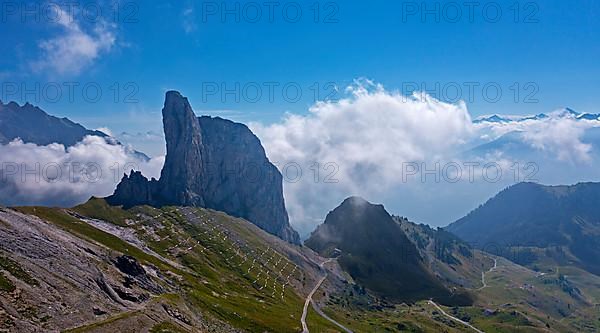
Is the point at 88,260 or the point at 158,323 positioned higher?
the point at 88,260

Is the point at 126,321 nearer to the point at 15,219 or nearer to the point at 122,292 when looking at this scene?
the point at 122,292

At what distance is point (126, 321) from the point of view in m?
103

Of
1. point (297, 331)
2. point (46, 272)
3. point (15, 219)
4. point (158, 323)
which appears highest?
point (15, 219)

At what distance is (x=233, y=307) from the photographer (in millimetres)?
188375

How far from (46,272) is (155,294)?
134ft

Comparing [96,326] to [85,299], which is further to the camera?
[85,299]

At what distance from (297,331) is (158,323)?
89.5 metres

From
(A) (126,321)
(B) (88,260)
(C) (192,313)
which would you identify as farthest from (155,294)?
(A) (126,321)

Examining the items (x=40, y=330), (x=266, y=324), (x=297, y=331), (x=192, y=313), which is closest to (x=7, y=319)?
(x=40, y=330)

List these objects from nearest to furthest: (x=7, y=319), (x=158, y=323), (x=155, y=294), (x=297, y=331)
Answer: (x=7, y=319)
(x=158, y=323)
(x=155, y=294)
(x=297, y=331)

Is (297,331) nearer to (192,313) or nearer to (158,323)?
(192,313)

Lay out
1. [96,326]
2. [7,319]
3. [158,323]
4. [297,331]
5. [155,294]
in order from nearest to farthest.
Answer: [7,319] → [96,326] → [158,323] → [155,294] → [297,331]

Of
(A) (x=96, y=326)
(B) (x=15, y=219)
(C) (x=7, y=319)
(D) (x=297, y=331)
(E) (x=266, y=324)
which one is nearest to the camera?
(C) (x=7, y=319)

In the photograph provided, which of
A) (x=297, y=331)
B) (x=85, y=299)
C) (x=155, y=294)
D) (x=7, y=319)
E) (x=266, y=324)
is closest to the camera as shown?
(x=7, y=319)
